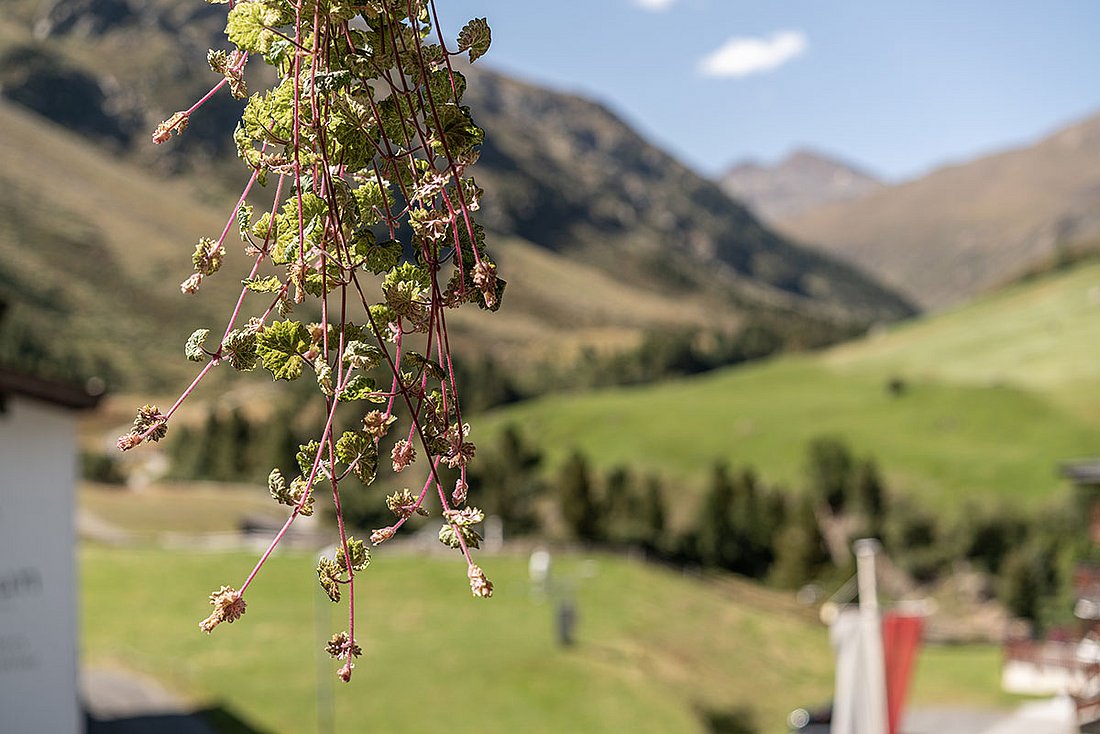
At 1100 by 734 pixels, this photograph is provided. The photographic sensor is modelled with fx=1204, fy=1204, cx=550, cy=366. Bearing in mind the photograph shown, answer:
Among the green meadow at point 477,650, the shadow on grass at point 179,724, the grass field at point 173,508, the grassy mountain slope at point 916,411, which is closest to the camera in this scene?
the shadow on grass at point 179,724

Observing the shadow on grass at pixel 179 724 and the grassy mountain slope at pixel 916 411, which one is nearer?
the shadow on grass at pixel 179 724

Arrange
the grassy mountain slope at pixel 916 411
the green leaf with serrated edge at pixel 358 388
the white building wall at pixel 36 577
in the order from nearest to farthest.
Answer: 1. the green leaf with serrated edge at pixel 358 388
2. the white building wall at pixel 36 577
3. the grassy mountain slope at pixel 916 411

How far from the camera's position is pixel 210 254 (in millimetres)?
1672

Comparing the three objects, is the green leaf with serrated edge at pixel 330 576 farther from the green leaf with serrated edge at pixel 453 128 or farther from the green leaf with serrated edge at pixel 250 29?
the green leaf with serrated edge at pixel 250 29

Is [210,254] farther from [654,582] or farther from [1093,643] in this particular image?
[654,582]

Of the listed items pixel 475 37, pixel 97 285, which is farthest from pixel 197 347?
pixel 97 285

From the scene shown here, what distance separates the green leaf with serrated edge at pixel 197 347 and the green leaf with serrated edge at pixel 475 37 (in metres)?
0.54

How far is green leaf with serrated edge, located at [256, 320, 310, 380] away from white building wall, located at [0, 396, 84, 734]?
52.6 feet

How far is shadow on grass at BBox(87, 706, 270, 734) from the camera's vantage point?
27.4 meters

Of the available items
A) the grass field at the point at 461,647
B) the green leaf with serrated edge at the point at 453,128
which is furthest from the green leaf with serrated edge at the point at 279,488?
the grass field at the point at 461,647

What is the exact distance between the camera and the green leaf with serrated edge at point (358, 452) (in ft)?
5.46

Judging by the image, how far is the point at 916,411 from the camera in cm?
9719

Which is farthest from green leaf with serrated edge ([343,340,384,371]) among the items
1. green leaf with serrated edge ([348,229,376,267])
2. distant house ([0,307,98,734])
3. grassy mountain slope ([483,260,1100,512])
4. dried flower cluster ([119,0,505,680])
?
grassy mountain slope ([483,260,1100,512])

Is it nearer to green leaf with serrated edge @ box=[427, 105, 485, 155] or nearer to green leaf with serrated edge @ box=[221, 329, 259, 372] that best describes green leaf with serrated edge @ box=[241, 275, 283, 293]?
green leaf with serrated edge @ box=[221, 329, 259, 372]
